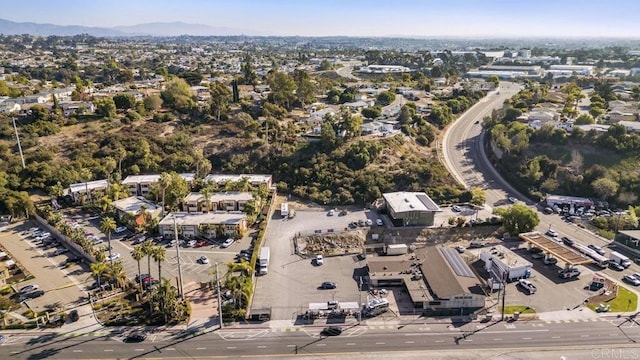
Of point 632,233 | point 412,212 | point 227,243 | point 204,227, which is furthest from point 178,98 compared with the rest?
point 632,233

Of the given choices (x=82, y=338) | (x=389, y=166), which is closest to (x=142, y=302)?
(x=82, y=338)

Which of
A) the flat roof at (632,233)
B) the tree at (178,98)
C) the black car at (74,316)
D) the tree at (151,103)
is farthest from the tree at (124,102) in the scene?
the flat roof at (632,233)

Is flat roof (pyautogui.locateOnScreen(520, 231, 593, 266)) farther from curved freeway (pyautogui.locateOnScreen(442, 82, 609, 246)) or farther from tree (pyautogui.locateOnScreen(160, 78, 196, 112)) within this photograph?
tree (pyautogui.locateOnScreen(160, 78, 196, 112))

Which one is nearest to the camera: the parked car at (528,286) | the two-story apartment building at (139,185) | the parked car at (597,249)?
the parked car at (528,286)

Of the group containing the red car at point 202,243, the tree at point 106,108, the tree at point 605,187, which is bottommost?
the red car at point 202,243

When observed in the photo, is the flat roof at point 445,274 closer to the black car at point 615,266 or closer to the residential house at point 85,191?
the black car at point 615,266

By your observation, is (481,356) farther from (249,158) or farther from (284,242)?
(249,158)
